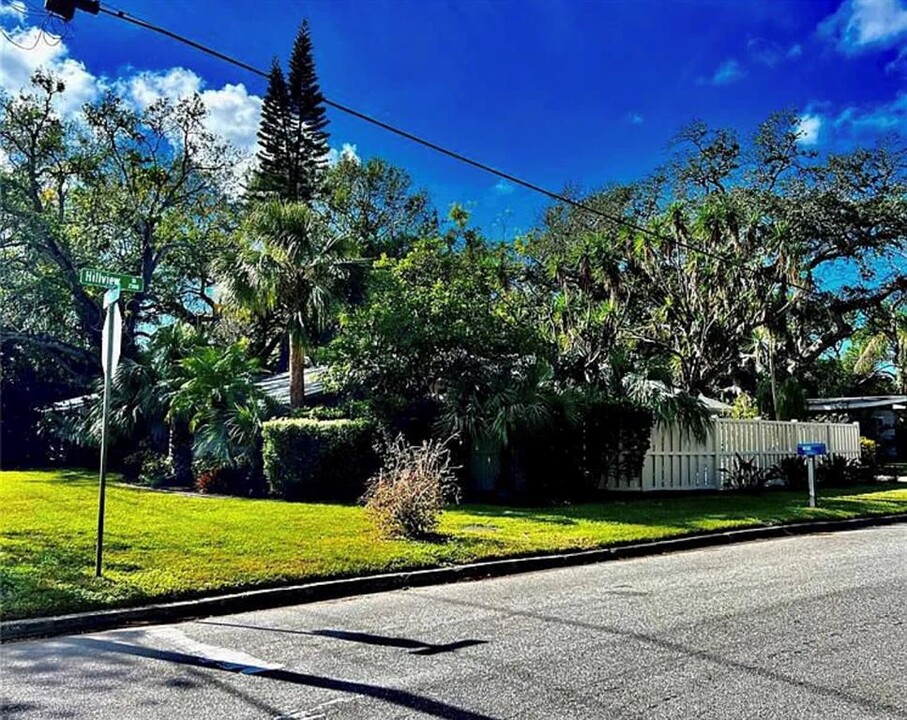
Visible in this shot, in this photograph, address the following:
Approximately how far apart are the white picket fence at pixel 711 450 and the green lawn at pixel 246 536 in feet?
3.64

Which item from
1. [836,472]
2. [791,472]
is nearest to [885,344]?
[836,472]

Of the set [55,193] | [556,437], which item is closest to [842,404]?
[556,437]

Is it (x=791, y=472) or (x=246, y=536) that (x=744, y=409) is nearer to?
(x=791, y=472)

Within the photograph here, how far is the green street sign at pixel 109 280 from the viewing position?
785 centimetres

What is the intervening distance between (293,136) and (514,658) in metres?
36.5

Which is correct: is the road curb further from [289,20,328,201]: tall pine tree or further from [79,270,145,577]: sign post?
[289,20,328,201]: tall pine tree

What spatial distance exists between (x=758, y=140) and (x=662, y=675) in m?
30.7

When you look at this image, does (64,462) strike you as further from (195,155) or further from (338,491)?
(338,491)

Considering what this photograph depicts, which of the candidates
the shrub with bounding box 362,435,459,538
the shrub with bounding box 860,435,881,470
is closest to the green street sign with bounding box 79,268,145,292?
the shrub with bounding box 362,435,459,538

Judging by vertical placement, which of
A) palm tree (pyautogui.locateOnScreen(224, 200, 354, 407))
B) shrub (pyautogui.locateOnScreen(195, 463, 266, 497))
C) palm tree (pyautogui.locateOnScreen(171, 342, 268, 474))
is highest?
palm tree (pyautogui.locateOnScreen(224, 200, 354, 407))

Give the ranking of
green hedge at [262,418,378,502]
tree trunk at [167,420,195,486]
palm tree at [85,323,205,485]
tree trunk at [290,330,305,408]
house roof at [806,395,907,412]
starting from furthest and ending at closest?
1. house roof at [806,395,907,412]
2. palm tree at [85,323,205,485]
3. tree trunk at [167,420,195,486]
4. tree trunk at [290,330,305,408]
5. green hedge at [262,418,378,502]

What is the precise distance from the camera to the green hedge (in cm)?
1582

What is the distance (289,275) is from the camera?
62.6ft

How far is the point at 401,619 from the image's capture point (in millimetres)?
6629
